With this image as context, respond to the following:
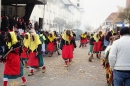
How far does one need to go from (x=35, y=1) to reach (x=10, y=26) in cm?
670

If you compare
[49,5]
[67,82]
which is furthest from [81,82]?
[49,5]

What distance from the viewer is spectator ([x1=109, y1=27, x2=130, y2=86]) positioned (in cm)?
484

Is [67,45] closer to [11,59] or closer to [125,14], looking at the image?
[11,59]

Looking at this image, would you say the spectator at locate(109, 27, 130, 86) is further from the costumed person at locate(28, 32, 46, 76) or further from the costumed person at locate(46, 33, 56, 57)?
the costumed person at locate(46, 33, 56, 57)

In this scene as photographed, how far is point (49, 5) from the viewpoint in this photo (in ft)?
145

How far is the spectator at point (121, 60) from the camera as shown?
4.84 m

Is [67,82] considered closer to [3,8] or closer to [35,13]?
[3,8]

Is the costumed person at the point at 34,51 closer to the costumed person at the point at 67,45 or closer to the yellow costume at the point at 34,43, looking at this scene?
the yellow costume at the point at 34,43

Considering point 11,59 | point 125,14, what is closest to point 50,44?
point 11,59

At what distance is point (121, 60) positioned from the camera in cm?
486

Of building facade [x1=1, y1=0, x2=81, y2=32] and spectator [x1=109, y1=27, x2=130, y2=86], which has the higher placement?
building facade [x1=1, y1=0, x2=81, y2=32]

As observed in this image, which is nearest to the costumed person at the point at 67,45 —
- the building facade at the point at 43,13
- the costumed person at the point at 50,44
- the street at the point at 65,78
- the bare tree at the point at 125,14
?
the street at the point at 65,78

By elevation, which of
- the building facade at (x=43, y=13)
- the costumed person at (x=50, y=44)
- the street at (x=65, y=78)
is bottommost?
the street at (x=65, y=78)

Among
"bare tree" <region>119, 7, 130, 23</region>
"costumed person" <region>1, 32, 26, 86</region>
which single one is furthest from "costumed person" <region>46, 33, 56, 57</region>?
"bare tree" <region>119, 7, 130, 23</region>
